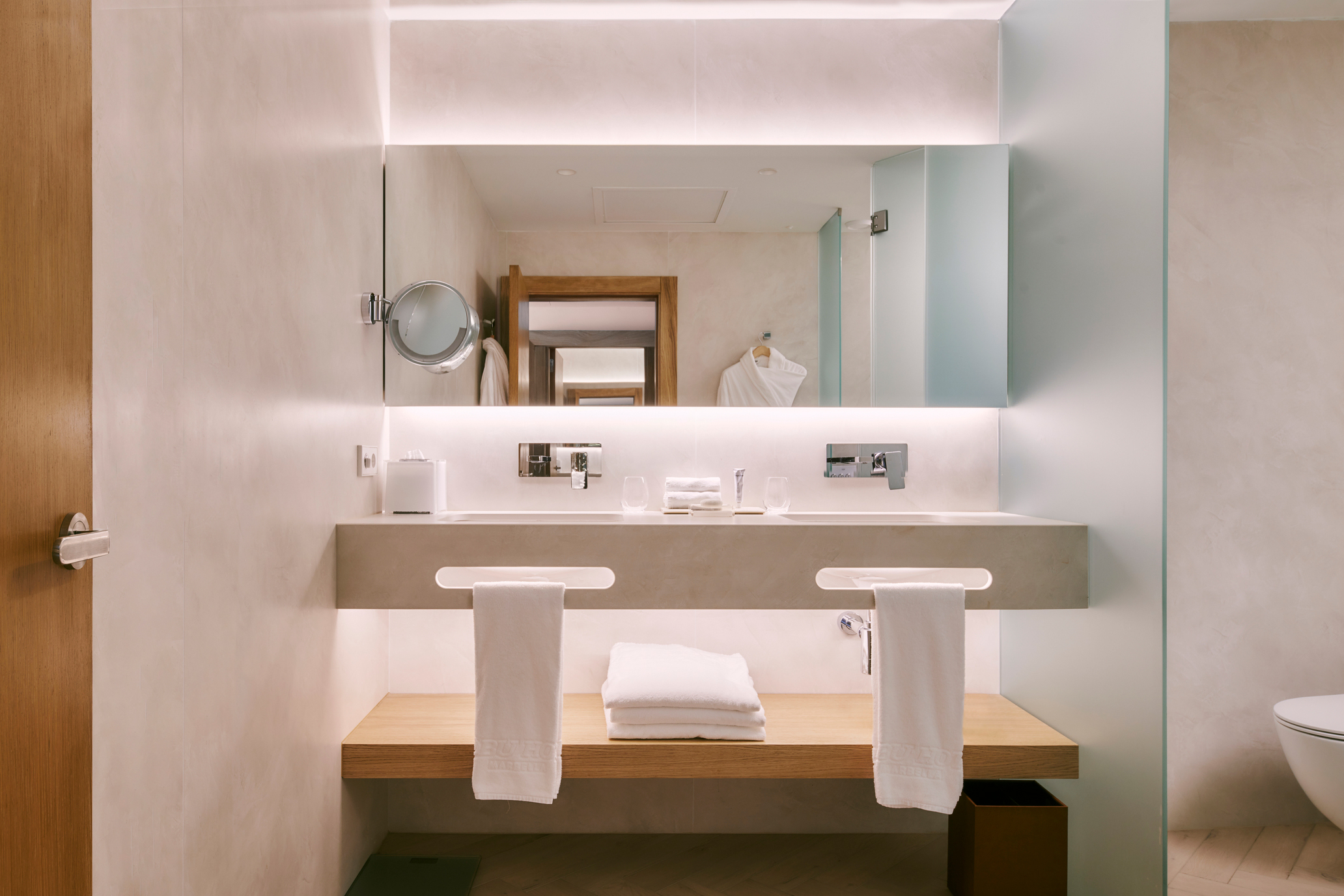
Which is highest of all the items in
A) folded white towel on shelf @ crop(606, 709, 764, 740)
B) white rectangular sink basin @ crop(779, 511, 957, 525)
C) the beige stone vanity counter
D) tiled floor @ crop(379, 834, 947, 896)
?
white rectangular sink basin @ crop(779, 511, 957, 525)

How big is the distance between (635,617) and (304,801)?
3.10ft

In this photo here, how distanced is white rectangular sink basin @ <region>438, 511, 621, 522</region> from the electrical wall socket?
0.22 meters

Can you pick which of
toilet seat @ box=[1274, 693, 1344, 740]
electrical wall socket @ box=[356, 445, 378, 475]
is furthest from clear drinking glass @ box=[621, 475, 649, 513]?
toilet seat @ box=[1274, 693, 1344, 740]

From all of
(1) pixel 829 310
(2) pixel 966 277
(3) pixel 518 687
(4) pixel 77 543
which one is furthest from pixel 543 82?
(4) pixel 77 543

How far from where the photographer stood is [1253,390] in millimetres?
2182

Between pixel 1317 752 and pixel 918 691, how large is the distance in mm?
1155

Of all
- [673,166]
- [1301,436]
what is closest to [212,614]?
[673,166]

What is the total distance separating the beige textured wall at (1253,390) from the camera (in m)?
2.18

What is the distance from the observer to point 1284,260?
7.16 ft

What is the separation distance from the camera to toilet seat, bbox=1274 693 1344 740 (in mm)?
1874

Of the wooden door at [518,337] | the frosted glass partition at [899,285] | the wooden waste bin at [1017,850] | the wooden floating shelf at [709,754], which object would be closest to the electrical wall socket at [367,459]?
the wooden door at [518,337]

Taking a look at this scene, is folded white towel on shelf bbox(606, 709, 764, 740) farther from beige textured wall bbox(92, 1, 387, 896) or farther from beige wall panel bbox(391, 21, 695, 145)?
beige wall panel bbox(391, 21, 695, 145)

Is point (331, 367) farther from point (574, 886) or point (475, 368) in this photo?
point (574, 886)

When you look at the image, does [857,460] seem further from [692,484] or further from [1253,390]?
[1253,390]
